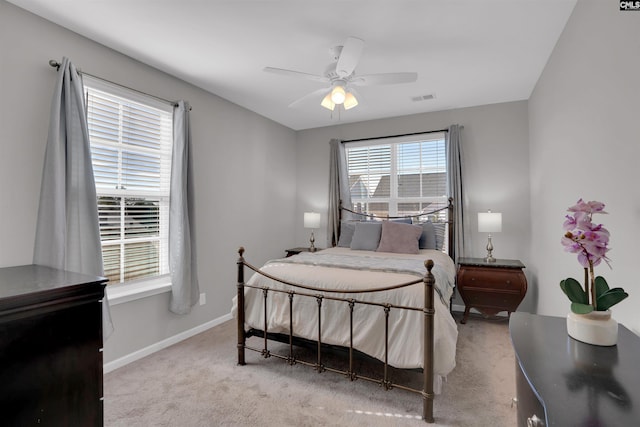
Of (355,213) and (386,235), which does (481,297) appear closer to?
(386,235)

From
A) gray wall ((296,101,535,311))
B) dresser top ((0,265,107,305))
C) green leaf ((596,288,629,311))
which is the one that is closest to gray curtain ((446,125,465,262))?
gray wall ((296,101,535,311))

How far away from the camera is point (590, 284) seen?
3.80ft

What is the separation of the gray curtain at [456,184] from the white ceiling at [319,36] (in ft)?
2.18

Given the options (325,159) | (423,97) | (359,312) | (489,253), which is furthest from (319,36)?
(489,253)

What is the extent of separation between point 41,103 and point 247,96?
1.93 metres

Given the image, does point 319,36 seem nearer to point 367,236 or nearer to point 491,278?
point 367,236

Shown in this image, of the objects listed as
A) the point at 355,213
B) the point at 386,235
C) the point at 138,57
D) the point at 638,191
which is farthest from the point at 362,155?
the point at 638,191

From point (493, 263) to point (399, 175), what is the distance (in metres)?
1.70

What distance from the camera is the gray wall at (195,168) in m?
2.02

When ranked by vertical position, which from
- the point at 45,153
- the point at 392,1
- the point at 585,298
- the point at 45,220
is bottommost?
the point at 585,298

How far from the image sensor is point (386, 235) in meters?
3.70

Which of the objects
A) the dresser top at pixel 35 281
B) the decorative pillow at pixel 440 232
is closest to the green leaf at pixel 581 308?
the dresser top at pixel 35 281

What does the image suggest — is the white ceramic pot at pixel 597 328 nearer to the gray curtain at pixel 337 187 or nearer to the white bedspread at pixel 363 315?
the white bedspread at pixel 363 315

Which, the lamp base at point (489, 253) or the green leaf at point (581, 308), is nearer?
the green leaf at point (581, 308)
